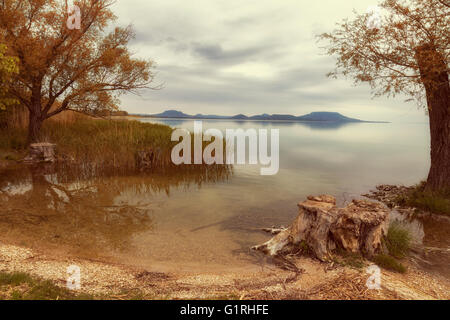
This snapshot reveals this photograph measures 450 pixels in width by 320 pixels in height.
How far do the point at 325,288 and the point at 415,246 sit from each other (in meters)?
4.09

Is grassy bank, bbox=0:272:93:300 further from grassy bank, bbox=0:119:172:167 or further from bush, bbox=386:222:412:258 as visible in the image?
grassy bank, bbox=0:119:172:167

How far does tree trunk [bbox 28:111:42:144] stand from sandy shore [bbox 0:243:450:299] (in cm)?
1527

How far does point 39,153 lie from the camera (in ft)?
55.4

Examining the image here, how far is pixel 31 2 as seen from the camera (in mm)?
16641

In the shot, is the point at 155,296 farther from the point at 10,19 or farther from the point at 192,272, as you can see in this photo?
the point at 10,19

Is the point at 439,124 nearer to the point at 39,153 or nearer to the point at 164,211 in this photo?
the point at 164,211

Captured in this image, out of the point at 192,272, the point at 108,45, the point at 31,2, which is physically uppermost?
the point at 31,2

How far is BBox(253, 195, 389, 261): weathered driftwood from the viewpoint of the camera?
6.06 m

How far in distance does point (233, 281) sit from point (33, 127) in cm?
1917

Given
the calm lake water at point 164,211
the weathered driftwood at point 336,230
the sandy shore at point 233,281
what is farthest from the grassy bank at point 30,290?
the weathered driftwood at point 336,230

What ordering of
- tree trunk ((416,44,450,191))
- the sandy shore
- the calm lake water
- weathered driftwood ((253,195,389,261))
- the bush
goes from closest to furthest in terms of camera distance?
the sandy shore, weathered driftwood ((253,195,389,261)), the bush, the calm lake water, tree trunk ((416,44,450,191))

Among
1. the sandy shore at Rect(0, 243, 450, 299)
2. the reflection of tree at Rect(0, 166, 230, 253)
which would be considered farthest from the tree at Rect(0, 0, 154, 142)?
the sandy shore at Rect(0, 243, 450, 299)

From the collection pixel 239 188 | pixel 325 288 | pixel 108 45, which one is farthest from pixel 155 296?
pixel 108 45

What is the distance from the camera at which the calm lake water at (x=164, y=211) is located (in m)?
6.57
